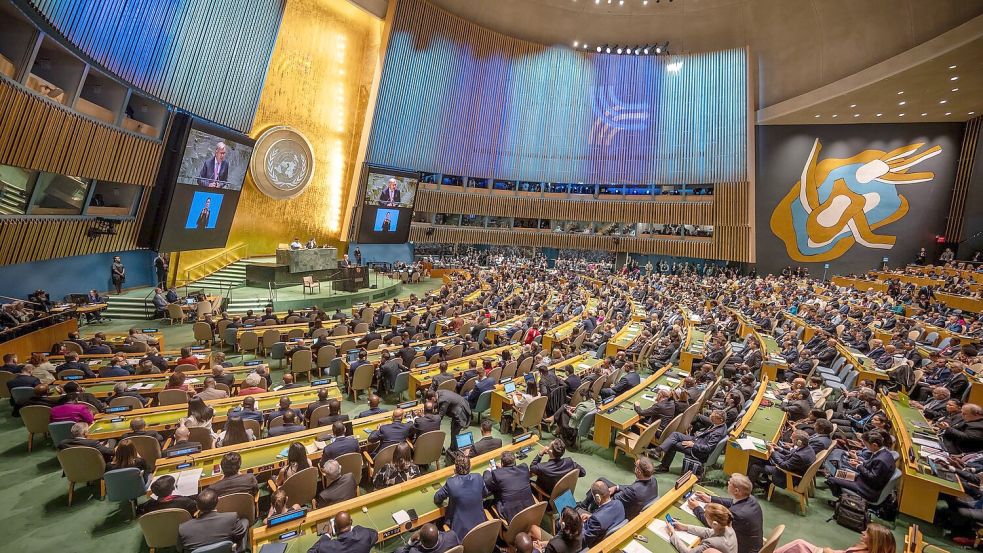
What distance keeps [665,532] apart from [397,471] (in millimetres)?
2744

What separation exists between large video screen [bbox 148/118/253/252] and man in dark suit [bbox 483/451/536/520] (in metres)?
14.9

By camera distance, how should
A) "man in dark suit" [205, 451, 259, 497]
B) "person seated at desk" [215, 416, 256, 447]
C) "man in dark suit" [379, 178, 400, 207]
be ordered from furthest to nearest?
"man in dark suit" [379, 178, 400, 207], "person seated at desk" [215, 416, 256, 447], "man in dark suit" [205, 451, 259, 497]

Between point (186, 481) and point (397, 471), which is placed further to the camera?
point (397, 471)

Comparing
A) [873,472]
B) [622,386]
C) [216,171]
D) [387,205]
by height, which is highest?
[387,205]

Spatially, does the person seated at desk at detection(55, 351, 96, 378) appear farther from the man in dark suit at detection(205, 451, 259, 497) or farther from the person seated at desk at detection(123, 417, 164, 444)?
the man in dark suit at detection(205, 451, 259, 497)

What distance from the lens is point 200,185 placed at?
15547mm

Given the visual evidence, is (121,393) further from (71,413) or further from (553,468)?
(553,468)

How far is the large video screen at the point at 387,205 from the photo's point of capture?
79.0 feet

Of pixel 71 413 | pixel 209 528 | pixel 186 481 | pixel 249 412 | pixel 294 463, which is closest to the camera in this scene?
pixel 209 528

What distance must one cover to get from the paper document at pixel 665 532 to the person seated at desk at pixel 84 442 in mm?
5708

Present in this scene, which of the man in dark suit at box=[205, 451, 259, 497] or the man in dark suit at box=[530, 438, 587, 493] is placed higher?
the man in dark suit at box=[530, 438, 587, 493]

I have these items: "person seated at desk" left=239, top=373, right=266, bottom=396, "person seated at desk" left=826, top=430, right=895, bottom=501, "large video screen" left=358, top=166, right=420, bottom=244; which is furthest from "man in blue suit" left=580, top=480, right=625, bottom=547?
"large video screen" left=358, top=166, right=420, bottom=244

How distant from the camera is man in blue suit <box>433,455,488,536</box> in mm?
4070

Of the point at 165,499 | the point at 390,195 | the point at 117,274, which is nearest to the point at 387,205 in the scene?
the point at 390,195
